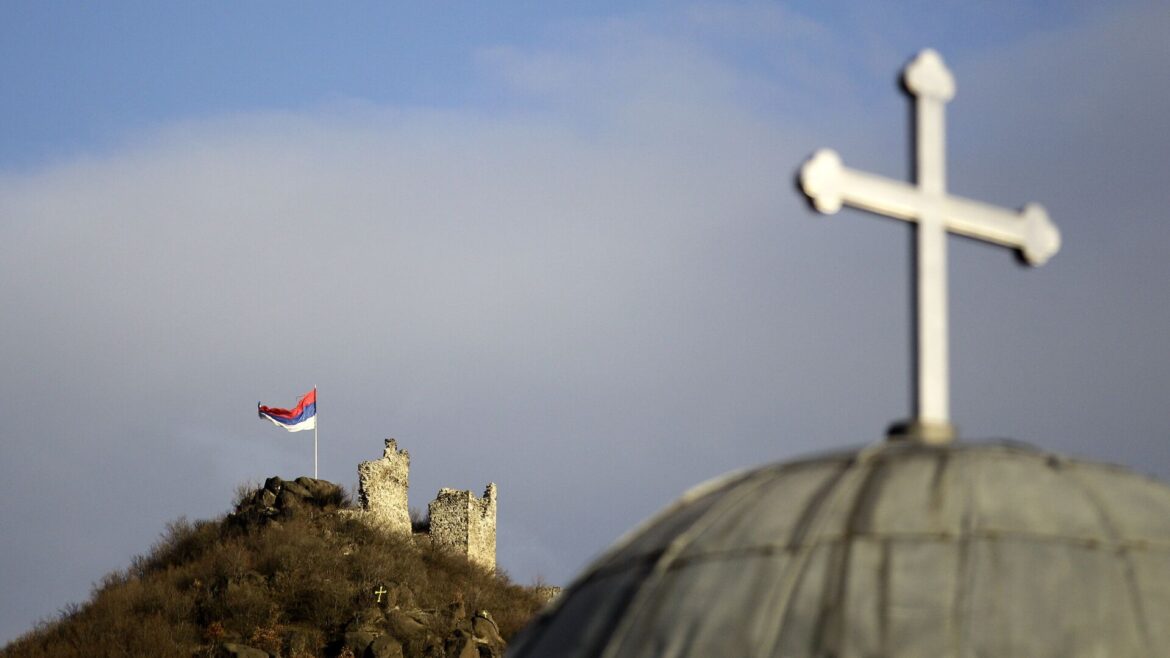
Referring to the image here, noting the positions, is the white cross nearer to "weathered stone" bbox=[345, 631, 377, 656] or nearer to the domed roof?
the domed roof

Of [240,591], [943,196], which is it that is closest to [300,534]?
[240,591]

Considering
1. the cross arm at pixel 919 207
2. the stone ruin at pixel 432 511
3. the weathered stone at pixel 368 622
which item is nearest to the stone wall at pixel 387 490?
the stone ruin at pixel 432 511

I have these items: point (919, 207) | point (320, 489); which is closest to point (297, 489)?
point (320, 489)

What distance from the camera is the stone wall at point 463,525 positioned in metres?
67.9

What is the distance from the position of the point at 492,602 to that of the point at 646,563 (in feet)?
188

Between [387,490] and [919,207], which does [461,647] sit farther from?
[919,207]

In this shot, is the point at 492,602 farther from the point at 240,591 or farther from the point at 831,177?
the point at 831,177

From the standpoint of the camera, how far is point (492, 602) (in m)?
63.6

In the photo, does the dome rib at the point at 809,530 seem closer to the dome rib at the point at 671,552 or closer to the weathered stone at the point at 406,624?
the dome rib at the point at 671,552

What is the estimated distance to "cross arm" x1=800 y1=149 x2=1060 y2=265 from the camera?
691cm

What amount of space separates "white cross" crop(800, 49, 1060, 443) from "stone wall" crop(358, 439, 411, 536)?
193 feet

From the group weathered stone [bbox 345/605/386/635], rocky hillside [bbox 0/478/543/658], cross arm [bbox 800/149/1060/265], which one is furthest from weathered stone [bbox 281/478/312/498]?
cross arm [bbox 800/149/1060/265]

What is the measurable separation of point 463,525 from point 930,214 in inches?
2434

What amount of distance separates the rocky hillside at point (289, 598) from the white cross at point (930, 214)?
4915 centimetres
